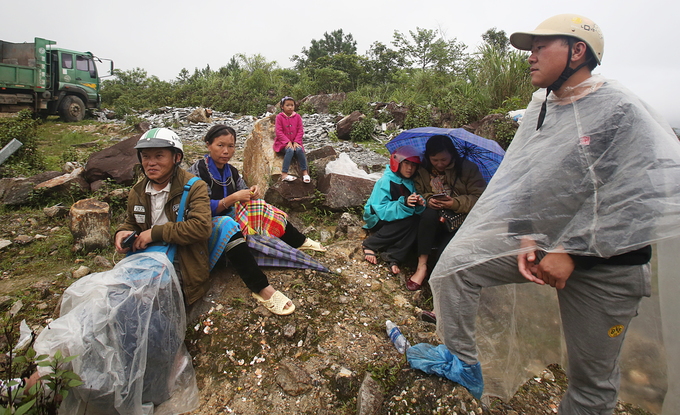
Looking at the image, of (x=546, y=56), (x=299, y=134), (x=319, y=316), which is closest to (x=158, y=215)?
(x=319, y=316)

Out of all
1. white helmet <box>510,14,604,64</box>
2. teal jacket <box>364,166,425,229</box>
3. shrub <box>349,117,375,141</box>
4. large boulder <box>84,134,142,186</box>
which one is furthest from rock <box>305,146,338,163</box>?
white helmet <box>510,14,604,64</box>

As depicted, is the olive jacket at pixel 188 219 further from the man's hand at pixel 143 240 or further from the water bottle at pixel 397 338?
the water bottle at pixel 397 338

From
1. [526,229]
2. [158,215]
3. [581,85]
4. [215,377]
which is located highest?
[581,85]

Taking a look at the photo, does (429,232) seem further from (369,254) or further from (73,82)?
(73,82)

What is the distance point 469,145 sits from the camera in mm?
3059

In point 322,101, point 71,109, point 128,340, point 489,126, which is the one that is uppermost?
point 322,101

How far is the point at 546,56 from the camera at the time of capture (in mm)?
1509

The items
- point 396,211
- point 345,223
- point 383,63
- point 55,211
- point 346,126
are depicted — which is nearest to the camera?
point 396,211

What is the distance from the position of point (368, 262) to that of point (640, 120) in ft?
7.59

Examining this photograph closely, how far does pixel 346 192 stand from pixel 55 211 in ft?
11.5

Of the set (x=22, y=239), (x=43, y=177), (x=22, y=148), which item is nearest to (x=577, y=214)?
(x=22, y=239)

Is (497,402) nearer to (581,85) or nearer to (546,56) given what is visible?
(581,85)

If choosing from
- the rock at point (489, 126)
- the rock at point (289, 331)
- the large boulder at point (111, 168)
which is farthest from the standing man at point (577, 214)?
the large boulder at point (111, 168)

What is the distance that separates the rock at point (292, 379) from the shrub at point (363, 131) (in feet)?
21.0
